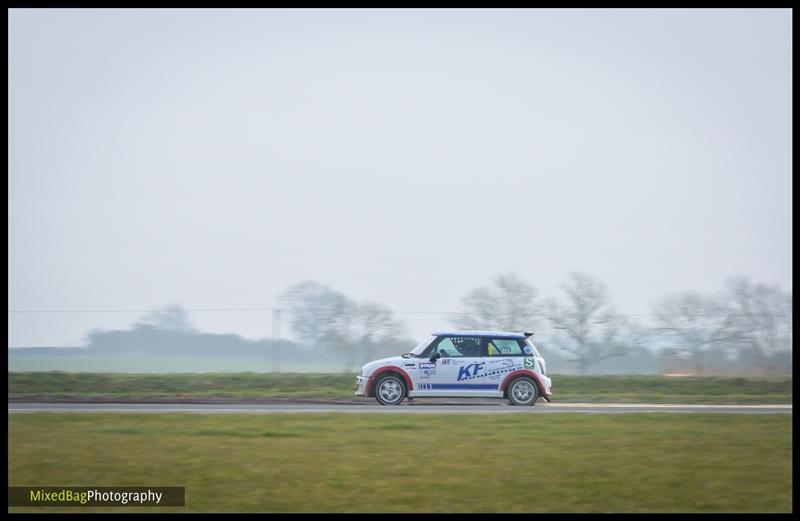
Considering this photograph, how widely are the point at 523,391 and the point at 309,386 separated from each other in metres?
7.58

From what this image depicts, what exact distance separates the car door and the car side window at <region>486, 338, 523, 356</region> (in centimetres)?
32

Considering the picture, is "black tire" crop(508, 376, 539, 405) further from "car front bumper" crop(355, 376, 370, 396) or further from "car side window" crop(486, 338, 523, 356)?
"car front bumper" crop(355, 376, 370, 396)

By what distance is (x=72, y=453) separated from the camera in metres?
11.4

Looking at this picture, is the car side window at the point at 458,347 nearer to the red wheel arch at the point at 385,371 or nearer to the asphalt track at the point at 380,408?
the red wheel arch at the point at 385,371

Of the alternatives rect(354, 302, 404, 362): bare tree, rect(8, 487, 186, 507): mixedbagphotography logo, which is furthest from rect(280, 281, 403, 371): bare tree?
rect(8, 487, 186, 507): mixedbagphotography logo

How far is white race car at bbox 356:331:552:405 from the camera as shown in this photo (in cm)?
1927

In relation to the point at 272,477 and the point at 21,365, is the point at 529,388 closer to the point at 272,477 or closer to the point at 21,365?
the point at 272,477

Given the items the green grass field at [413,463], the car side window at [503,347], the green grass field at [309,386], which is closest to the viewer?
the green grass field at [413,463]

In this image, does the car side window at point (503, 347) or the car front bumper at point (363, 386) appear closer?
the car front bumper at point (363, 386)

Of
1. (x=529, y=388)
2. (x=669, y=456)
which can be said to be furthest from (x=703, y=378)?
(x=669, y=456)

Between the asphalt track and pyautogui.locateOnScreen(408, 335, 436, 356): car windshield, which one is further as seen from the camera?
pyautogui.locateOnScreen(408, 335, 436, 356): car windshield

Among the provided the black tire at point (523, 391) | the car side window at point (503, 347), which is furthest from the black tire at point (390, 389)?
the black tire at point (523, 391)

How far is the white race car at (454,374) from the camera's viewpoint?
758 inches
